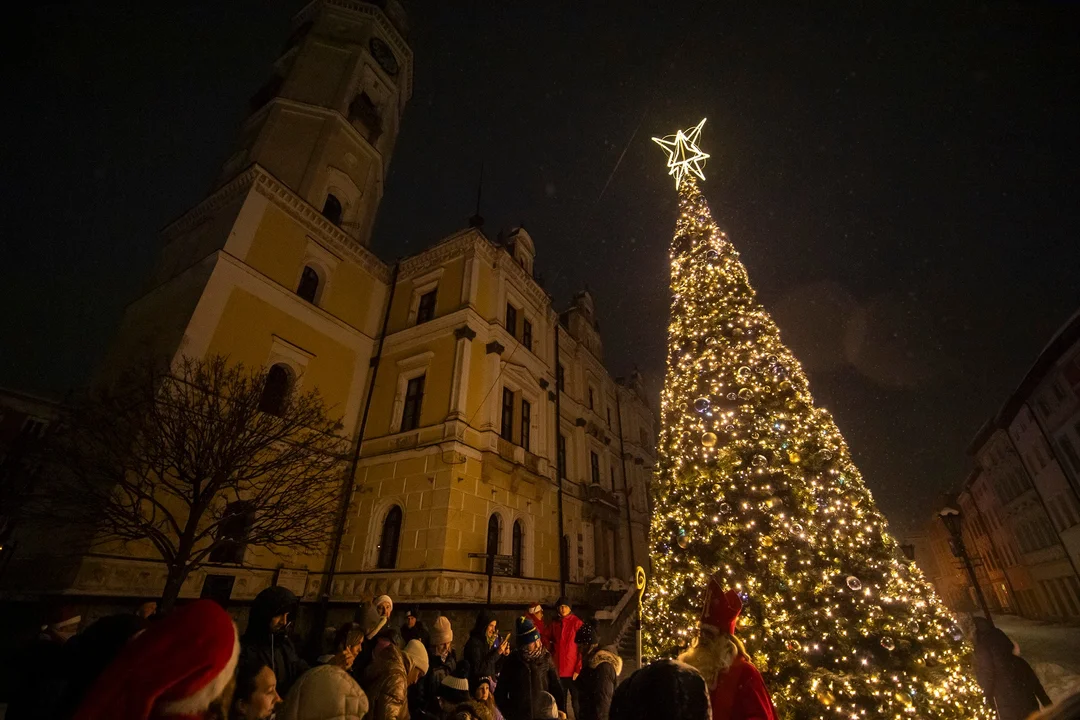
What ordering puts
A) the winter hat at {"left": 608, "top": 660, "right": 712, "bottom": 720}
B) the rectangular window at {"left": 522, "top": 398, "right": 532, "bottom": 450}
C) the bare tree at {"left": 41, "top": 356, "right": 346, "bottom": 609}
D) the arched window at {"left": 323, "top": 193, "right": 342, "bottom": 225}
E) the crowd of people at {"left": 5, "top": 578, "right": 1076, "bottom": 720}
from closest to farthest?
the crowd of people at {"left": 5, "top": 578, "right": 1076, "bottom": 720} → the winter hat at {"left": 608, "top": 660, "right": 712, "bottom": 720} → the bare tree at {"left": 41, "top": 356, "right": 346, "bottom": 609} → the rectangular window at {"left": 522, "top": 398, "right": 532, "bottom": 450} → the arched window at {"left": 323, "top": 193, "right": 342, "bottom": 225}

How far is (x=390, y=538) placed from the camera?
14.9 m

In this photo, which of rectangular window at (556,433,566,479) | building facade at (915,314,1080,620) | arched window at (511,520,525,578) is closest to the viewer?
arched window at (511,520,525,578)

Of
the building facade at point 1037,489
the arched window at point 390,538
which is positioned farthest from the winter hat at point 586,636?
the building facade at point 1037,489

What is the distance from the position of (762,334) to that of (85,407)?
14.8m

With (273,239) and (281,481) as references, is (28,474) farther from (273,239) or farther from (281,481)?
(273,239)

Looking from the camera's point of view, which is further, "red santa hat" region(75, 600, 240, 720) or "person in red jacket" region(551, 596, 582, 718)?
"person in red jacket" region(551, 596, 582, 718)

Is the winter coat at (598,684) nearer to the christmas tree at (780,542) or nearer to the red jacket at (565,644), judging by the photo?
the christmas tree at (780,542)

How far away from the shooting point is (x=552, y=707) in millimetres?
4695

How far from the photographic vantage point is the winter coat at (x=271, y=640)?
3568mm

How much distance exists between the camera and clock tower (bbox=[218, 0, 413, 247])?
19406 millimetres

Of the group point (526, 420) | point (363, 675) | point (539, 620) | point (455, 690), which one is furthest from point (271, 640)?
point (526, 420)

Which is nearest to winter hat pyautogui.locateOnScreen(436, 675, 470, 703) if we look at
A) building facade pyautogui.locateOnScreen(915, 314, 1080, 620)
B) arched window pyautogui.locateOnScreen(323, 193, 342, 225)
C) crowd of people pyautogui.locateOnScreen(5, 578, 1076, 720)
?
crowd of people pyautogui.locateOnScreen(5, 578, 1076, 720)

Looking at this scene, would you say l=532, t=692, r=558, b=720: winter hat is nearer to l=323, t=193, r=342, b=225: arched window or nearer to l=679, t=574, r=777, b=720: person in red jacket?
l=679, t=574, r=777, b=720: person in red jacket

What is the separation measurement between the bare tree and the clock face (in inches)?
784
